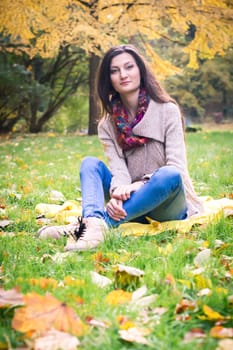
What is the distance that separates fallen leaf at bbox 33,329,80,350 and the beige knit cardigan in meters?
1.53

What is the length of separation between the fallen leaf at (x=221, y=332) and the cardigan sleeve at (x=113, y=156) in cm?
151

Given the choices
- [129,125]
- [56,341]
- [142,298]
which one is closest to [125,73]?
[129,125]

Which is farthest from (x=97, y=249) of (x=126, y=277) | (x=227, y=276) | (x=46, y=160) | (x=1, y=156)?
(x=1, y=156)

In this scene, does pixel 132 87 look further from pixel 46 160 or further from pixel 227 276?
pixel 46 160

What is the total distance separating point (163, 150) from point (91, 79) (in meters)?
9.37

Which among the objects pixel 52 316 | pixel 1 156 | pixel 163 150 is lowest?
pixel 1 156

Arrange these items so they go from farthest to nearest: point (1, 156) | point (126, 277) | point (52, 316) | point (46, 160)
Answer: point (1, 156)
point (46, 160)
point (126, 277)
point (52, 316)

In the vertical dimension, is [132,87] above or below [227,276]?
above

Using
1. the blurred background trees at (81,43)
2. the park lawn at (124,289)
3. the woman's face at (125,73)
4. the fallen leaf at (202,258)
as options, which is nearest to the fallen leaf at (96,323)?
the park lawn at (124,289)

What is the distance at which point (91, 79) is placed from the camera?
11766 millimetres

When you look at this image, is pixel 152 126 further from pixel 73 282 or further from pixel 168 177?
pixel 73 282

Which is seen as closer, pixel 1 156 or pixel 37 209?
pixel 37 209

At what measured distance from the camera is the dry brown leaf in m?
1.35

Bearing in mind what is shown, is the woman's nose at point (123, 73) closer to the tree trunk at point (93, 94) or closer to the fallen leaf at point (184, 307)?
the fallen leaf at point (184, 307)
